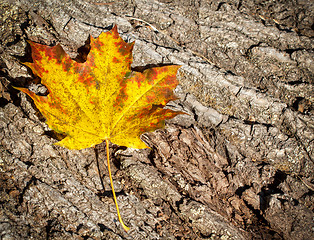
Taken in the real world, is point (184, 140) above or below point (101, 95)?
below

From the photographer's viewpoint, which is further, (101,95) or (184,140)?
(184,140)

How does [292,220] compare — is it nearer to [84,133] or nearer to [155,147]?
[155,147]

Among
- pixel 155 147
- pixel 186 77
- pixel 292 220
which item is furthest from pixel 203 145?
pixel 292 220
